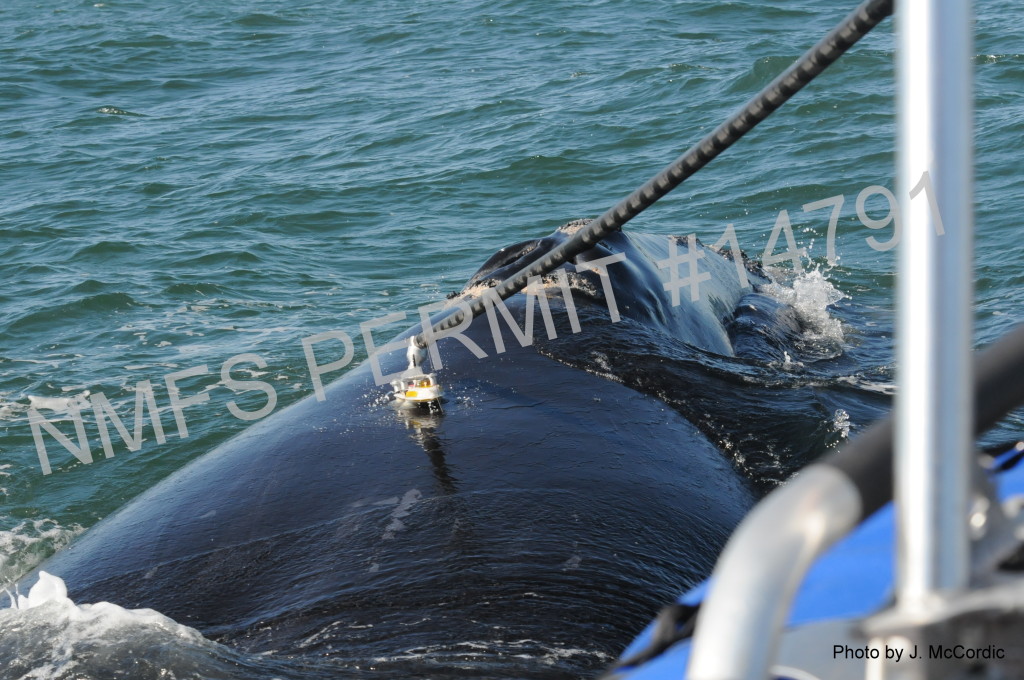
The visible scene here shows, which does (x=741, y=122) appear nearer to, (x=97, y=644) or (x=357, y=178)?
(x=97, y=644)

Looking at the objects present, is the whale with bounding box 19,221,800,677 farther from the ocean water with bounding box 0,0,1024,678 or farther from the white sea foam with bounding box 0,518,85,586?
the white sea foam with bounding box 0,518,85,586

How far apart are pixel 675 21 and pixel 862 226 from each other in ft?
31.5

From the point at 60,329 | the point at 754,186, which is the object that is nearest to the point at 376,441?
the point at 60,329

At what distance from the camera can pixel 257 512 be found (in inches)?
171

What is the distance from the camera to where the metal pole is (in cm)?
115

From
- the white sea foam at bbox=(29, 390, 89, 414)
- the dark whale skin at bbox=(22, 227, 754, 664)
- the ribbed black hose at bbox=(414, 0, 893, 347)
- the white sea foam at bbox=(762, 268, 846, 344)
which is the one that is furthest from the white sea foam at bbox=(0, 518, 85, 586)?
the white sea foam at bbox=(762, 268, 846, 344)

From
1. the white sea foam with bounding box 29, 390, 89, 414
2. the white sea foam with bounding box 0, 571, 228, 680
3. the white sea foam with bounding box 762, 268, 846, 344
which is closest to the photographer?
the white sea foam with bounding box 0, 571, 228, 680

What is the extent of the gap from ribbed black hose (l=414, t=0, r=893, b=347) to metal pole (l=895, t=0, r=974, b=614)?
190cm

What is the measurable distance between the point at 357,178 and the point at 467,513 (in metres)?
11.4

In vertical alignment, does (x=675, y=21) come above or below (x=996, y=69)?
above

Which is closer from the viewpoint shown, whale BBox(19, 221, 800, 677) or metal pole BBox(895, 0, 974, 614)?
metal pole BBox(895, 0, 974, 614)

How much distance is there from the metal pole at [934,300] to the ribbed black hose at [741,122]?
1.90 meters

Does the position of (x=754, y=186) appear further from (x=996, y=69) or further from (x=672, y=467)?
(x=672, y=467)

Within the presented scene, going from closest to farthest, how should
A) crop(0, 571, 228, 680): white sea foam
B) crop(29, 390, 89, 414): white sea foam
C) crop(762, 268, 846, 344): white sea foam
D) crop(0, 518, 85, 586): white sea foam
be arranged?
crop(0, 571, 228, 680): white sea foam
crop(0, 518, 85, 586): white sea foam
crop(762, 268, 846, 344): white sea foam
crop(29, 390, 89, 414): white sea foam
